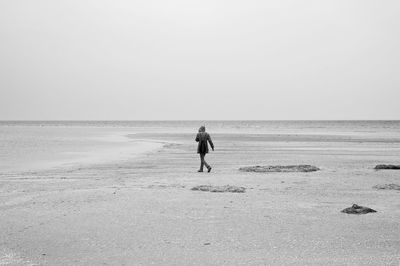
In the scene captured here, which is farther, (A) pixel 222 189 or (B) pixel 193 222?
(A) pixel 222 189

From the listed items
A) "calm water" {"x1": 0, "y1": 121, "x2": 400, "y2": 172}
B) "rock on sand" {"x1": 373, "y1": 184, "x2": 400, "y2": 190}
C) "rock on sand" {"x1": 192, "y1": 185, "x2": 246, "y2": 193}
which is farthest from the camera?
"calm water" {"x1": 0, "y1": 121, "x2": 400, "y2": 172}

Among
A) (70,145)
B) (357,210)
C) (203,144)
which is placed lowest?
(70,145)

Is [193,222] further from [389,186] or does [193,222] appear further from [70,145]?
[70,145]

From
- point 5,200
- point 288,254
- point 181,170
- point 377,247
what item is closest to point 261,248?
point 288,254

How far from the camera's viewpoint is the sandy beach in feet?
22.3

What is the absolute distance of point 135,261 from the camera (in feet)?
21.5

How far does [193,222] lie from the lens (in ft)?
29.3

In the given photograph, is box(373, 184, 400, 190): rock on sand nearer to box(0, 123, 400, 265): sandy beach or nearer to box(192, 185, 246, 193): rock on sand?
box(0, 123, 400, 265): sandy beach

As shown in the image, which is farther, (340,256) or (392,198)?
(392,198)

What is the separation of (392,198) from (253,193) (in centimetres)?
392

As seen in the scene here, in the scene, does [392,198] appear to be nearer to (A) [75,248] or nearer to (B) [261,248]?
(B) [261,248]

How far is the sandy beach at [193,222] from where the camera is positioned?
6.79 meters

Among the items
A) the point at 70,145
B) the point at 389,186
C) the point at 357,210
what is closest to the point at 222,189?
the point at 357,210

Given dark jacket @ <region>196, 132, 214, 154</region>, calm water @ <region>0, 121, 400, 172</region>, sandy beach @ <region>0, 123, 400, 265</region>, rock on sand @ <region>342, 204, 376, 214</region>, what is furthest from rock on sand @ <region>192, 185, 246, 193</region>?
calm water @ <region>0, 121, 400, 172</region>
